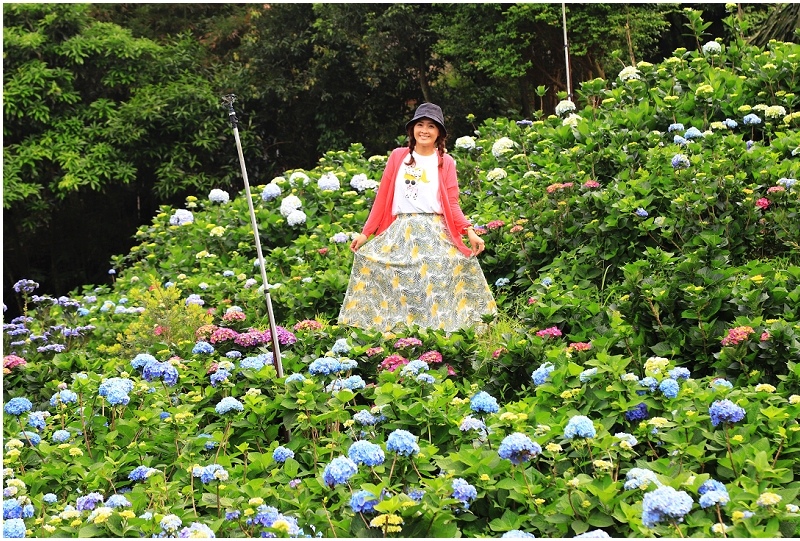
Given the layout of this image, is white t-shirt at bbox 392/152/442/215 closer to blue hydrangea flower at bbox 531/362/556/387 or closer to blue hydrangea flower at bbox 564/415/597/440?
blue hydrangea flower at bbox 531/362/556/387

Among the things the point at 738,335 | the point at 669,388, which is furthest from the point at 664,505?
the point at 738,335

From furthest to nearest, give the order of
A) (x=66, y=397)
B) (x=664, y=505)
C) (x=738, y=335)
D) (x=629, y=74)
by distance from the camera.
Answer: (x=629, y=74) → (x=738, y=335) → (x=66, y=397) → (x=664, y=505)

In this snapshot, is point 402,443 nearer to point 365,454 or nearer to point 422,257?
point 365,454

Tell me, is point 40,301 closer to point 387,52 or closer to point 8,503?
point 8,503

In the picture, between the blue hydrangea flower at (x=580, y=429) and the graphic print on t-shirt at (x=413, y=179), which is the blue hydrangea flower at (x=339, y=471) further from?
the graphic print on t-shirt at (x=413, y=179)

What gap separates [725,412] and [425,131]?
2724 millimetres

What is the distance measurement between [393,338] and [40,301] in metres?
3.47

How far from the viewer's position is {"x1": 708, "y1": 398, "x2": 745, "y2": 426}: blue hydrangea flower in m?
2.74

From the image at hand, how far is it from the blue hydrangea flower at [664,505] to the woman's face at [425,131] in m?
3.17

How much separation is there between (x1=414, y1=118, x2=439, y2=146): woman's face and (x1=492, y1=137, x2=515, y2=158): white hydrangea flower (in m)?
2.25

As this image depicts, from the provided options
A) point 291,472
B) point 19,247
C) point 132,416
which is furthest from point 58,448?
point 19,247

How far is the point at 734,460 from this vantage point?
8.92 ft

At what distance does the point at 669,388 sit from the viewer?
3.01 m

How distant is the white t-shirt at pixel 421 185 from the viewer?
5.09 meters
